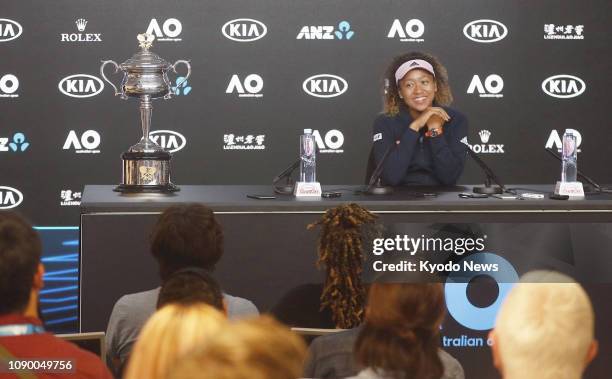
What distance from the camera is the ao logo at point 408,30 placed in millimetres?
6418

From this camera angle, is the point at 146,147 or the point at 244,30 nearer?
the point at 146,147

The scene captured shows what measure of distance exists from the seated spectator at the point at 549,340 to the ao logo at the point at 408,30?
4.42m

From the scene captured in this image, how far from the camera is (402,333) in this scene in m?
2.37

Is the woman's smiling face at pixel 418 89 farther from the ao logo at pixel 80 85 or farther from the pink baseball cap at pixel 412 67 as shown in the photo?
the ao logo at pixel 80 85

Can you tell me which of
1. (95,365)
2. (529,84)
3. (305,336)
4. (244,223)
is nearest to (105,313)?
(244,223)

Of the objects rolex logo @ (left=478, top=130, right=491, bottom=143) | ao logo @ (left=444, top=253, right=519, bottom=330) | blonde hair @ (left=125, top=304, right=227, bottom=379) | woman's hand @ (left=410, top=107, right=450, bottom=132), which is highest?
woman's hand @ (left=410, top=107, right=450, bottom=132)

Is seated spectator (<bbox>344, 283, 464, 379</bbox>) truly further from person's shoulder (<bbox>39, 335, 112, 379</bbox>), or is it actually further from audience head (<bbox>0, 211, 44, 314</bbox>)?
audience head (<bbox>0, 211, 44, 314</bbox>)

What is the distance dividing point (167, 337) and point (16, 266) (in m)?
0.39

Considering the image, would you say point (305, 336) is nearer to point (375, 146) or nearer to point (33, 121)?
point (375, 146)

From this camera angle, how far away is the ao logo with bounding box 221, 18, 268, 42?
20.9ft

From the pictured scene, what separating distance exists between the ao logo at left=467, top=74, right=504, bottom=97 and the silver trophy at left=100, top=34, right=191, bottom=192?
2.62m

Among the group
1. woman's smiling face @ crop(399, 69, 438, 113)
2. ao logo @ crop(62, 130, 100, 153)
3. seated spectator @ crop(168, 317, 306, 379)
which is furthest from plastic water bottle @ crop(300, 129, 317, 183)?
seated spectator @ crop(168, 317, 306, 379)

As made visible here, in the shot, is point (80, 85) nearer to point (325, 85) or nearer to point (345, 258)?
point (325, 85)

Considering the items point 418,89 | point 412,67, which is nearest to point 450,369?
point 418,89
